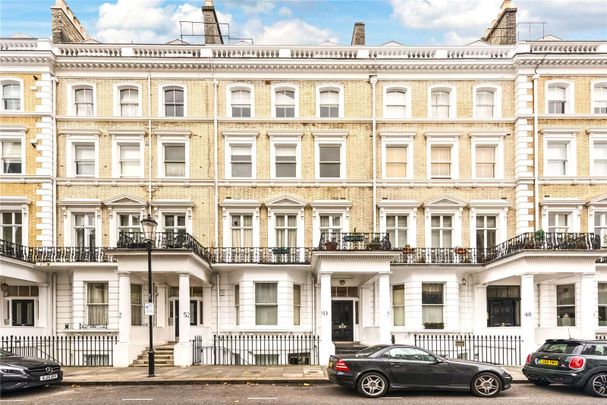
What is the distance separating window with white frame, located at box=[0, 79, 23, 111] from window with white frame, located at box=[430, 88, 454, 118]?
19435 millimetres

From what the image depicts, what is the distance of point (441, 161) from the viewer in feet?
87.7

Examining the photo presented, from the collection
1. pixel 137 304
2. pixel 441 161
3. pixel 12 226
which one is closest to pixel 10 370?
pixel 137 304

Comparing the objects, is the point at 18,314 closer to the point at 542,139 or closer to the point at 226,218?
the point at 226,218

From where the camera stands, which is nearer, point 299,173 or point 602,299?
point 602,299

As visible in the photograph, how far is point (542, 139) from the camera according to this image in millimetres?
26031

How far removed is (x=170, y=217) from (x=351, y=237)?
903 centimetres

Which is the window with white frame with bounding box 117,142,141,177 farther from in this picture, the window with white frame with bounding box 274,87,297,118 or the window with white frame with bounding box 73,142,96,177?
the window with white frame with bounding box 274,87,297,118

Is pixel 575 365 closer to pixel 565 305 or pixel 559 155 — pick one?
pixel 565 305

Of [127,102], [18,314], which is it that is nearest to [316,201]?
[127,102]

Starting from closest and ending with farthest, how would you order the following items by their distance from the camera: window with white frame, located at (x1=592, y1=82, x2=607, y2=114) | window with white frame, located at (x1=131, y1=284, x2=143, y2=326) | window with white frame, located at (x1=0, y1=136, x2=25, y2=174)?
window with white frame, located at (x1=131, y1=284, x2=143, y2=326)
window with white frame, located at (x1=0, y1=136, x2=25, y2=174)
window with white frame, located at (x1=592, y1=82, x2=607, y2=114)

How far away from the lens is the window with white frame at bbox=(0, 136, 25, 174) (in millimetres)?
→ 25781

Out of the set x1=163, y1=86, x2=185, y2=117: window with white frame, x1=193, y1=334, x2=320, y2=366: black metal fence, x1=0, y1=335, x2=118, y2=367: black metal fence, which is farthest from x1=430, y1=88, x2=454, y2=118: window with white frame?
x1=0, y1=335, x2=118, y2=367: black metal fence

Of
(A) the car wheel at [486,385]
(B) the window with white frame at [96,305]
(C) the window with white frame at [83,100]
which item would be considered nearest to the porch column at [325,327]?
(A) the car wheel at [486,385]

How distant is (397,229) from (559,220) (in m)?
7.50
